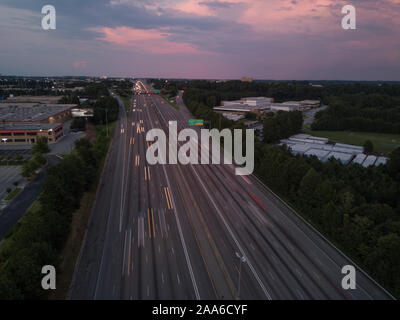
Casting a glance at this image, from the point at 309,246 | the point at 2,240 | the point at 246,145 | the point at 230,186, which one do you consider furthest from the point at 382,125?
the point at 2,240

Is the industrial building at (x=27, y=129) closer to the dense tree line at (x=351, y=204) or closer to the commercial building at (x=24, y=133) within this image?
the commercial building at (x=24, y=133)

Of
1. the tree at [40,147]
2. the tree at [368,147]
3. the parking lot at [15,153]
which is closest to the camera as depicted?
the tree at [40,147]

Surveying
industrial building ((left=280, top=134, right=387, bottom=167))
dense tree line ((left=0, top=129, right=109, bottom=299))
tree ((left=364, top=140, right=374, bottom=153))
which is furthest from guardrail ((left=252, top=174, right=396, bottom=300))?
tree ((left=364, top=140, right=374, bottom=153))

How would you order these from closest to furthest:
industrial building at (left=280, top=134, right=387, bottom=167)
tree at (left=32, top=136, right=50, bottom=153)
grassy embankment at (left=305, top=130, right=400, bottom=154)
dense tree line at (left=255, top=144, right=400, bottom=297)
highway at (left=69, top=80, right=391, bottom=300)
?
highway at (left=69, top=80, right=391, bottom=300) < dense tree line at (left=255, top=144, right=400, bottom=297) < tree at (left=32, top=136, right=50, bottom=153) < industrial building at (left=280, top=134, right=387, bottom=167) < grassy embankment at (left=305, top=130, right=400, bottom=154)

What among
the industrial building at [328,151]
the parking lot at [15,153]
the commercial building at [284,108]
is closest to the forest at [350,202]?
the industrial building at [328,151]

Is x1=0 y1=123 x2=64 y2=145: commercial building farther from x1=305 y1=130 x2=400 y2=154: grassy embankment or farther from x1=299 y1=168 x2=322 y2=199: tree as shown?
x1=305 y1=130 x2=400 y2=154: grassy embankment

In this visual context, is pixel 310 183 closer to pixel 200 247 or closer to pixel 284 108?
pixel 200 247

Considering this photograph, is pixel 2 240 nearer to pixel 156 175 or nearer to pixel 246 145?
pixel 156 175
